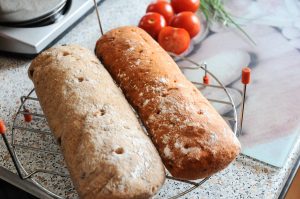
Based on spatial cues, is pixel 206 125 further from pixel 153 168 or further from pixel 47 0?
pixel 47 0

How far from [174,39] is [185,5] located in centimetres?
14

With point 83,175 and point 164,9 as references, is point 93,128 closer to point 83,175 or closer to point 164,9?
point 83,175

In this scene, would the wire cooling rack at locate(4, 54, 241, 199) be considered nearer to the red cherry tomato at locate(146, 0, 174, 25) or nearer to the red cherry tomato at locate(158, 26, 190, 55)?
the red cherry tomato at locate(158, 26, 190, 55)

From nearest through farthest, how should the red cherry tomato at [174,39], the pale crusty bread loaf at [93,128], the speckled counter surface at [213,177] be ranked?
the pale crusty bread loaf at [93,128] → the speckled counter surface at [213,177] → the red cherry tomato at [174,39]

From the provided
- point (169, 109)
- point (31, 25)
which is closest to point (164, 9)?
point (31, 25)

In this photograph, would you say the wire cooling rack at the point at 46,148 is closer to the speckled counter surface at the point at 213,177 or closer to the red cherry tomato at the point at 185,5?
the speckled counter surface at the point at 213,177

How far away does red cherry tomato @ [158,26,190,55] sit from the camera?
95 centimetres

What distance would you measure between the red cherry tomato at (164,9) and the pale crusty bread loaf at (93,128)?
0.97ft

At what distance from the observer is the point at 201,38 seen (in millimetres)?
1021

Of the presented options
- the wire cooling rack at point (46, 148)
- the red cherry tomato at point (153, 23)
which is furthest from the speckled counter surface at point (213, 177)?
the red cherry tomato at point (153, 23)

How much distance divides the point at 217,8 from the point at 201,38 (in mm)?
108

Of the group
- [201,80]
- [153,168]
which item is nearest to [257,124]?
[201,80]

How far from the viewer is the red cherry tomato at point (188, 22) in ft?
3.24

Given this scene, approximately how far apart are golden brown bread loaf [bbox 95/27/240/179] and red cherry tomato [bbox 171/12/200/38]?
20 cm
